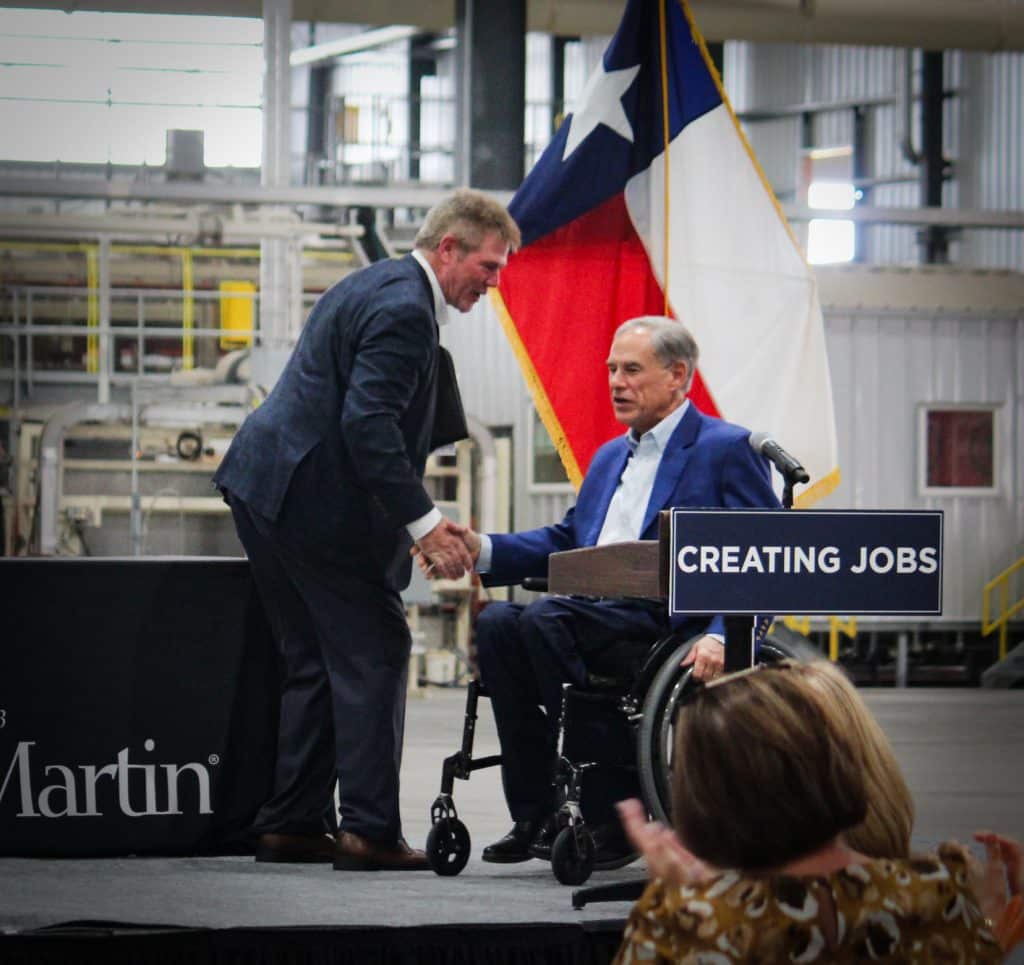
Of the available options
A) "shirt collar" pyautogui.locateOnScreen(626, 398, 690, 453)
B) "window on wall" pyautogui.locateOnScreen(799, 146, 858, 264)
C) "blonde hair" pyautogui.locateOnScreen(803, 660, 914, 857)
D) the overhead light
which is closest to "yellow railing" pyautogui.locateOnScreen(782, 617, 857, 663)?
"window on wall" pyautogui.locateOnScreen(799, 146, 858, 264)

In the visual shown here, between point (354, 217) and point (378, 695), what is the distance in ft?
30.7

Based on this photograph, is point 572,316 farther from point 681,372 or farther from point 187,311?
point 187,311

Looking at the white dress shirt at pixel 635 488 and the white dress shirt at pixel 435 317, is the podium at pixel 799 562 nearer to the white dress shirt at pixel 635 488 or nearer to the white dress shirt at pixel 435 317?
the white dress shirt at pixel 435 317

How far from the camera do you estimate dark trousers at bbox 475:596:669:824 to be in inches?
143

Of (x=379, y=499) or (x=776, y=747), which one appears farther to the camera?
(x=379, y=499)

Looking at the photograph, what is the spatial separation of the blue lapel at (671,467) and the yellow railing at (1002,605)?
946 cm

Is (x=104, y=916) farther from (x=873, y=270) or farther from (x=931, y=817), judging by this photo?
(x=873, y=270)

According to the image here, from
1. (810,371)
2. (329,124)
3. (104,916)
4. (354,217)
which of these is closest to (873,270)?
(354,217)

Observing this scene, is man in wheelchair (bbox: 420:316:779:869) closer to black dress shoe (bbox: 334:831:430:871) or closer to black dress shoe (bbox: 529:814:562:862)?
black dress shoe (bbox: 529:814:562:862)

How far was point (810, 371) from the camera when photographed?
5.99m

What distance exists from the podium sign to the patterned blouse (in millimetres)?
1401

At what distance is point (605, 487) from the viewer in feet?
13.3

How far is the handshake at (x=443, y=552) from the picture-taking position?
143 inches

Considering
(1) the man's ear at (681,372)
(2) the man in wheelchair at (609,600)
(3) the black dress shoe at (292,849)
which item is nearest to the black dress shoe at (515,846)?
(2) the man in wheelchair at (609,600)
